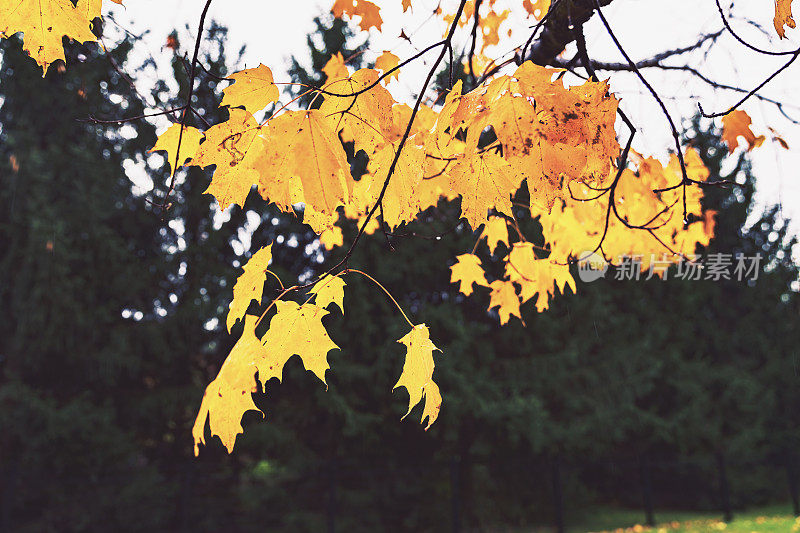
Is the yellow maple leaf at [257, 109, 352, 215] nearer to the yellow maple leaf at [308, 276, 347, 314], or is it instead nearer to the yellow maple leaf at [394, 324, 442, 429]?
the yellow maple leaf at [308, 276, 347, 314]

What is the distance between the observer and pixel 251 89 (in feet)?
4.09

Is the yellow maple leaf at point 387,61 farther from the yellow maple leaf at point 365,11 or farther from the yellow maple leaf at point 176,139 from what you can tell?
the yellow maple leaf at point 176,139

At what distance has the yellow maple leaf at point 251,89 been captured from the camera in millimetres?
1234

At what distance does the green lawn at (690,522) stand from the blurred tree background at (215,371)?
0.89m

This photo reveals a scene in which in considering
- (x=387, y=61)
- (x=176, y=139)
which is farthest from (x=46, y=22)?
(x=387, y=61)

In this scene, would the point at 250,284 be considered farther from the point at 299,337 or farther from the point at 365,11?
the point at 365,11

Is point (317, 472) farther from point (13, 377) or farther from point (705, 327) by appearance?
point (705, 327)

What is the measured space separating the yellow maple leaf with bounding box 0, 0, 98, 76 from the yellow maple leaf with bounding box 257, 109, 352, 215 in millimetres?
514

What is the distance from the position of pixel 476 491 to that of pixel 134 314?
6481mm

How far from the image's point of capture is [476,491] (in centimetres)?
936

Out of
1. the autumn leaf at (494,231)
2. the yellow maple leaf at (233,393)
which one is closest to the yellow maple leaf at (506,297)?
the autumn leaf at (494,231)

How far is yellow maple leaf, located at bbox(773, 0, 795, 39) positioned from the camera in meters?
1.28

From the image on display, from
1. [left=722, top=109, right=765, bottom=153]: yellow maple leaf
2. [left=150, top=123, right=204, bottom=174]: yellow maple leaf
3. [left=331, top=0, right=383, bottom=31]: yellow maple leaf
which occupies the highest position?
[left=331, top=0, right=383, bottom=31]: yellow maple leaf

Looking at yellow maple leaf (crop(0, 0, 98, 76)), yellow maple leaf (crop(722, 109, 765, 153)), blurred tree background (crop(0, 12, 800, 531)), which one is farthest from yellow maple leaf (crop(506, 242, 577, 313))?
blurred tree background (crop(0, 12, 800, 531))
